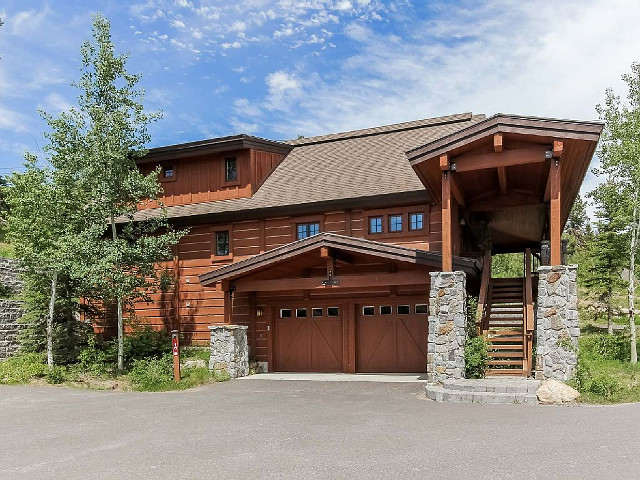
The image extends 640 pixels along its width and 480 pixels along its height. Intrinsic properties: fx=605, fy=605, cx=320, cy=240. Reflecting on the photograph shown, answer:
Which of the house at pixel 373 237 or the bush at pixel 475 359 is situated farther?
the house at pixel 373 237

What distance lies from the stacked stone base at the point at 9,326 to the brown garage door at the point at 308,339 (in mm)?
8166

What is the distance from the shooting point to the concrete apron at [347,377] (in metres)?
15.4

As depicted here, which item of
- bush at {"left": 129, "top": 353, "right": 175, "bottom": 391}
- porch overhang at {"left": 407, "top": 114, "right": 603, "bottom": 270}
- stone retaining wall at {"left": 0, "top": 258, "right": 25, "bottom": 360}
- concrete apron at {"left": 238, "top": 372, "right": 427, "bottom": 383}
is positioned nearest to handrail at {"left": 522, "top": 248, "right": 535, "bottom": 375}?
porch overhang at {"left": 407, "top": 114, "right": 603, "bottom": 270}

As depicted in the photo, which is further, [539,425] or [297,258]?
[297,258]

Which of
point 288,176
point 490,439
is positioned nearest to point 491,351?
point 490,439

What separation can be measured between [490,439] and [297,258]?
9398 mm

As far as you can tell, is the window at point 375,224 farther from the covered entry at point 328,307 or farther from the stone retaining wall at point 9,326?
the stone retaining wall at point 9,326

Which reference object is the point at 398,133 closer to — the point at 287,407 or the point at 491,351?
the point at 491,351

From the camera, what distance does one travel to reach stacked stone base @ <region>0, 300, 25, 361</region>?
18.6 meters

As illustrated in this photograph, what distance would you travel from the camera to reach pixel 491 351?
14.4 meters

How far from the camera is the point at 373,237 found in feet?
58.3

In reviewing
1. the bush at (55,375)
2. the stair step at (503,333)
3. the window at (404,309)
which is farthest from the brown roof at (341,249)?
the bush at (55,375)

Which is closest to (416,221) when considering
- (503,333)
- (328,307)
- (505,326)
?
(328,307)

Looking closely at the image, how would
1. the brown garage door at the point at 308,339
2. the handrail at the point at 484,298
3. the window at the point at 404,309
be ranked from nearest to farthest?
1. the handrail at the point at 484,298
2. the window at the point at 404,309
3. the brown garage door at the point at 308,339
